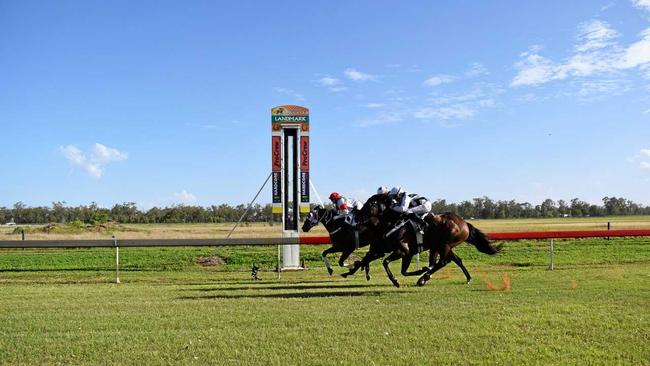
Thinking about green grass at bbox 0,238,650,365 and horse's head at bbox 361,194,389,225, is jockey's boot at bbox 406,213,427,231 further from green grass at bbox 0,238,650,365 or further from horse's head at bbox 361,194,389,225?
green grass at bbox 0,238,650,365

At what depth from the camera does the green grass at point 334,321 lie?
20.3 feet

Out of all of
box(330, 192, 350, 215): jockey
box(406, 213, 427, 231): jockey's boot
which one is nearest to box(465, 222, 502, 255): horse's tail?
box(406, 213, 427, 231): jockey's boot

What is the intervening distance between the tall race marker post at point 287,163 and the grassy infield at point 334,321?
5.23 meters

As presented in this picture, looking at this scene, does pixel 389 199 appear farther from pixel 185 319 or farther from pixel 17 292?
pixel 17 292

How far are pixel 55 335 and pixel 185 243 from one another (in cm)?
967

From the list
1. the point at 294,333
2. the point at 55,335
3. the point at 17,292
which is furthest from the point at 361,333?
the point at 17,292

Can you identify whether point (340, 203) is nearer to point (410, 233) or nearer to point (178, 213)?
point (410, 233)

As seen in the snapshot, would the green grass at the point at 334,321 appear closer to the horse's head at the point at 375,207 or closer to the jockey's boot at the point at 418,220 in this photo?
the jockey's boot at the point at 418,220

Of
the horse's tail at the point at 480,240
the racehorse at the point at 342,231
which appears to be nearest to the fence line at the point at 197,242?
the horse's tail at the point at 480,240

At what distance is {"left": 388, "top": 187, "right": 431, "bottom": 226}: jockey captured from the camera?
42.3 feet

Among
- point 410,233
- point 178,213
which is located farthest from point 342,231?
point 178,213

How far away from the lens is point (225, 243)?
18172mm

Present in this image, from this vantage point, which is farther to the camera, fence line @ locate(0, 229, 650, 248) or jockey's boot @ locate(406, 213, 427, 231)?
fence line @ locate(0, 229, 650, 248)

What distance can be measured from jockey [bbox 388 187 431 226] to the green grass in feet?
5.33
